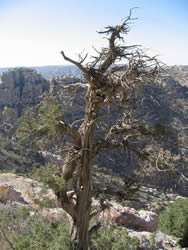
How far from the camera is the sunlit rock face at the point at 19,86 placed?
58906mm

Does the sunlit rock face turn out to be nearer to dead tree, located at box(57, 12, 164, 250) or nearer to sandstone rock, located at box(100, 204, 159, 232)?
sandstone rock, located at box(100, 204, 159, 232)

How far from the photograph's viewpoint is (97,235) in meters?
4.84

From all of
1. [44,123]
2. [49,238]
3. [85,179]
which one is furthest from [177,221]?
[44,123]

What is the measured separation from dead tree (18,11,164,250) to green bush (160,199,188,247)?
4.95 m

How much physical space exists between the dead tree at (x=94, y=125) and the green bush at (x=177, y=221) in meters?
4.95

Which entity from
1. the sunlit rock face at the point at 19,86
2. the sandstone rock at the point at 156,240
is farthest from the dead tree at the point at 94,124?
the sunlit rock face at the point at 19,86

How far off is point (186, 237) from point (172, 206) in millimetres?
1315

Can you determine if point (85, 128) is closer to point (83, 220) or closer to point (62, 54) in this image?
point (62, 54)

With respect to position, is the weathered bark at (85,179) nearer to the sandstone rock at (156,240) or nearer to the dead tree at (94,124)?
the dead tree at (94,124)

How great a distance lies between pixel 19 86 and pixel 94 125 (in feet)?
203

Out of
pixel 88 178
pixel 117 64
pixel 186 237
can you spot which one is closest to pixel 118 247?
pixel 88 178

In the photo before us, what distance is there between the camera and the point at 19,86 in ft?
205

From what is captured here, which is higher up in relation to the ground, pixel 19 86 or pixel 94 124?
pixel 19 86

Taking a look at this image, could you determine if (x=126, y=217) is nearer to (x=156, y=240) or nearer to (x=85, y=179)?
(x=156, y=240)
